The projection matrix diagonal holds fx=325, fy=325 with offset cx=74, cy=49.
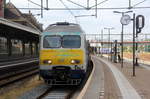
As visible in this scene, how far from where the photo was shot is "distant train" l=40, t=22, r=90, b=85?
1485cm

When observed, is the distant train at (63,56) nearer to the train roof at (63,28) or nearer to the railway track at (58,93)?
the train roof at (63,28)

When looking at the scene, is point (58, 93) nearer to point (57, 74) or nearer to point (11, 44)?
point (57, 74)

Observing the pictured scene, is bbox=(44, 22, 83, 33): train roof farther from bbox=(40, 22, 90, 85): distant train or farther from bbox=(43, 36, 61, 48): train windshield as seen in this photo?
bbox=(43, 36, 61, 48): train windshield

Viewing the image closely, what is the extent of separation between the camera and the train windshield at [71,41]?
15.5m

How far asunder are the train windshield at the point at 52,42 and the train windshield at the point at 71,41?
0.24 meters

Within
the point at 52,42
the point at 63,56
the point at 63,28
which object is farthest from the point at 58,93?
the point at 63,28

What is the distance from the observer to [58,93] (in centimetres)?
1453

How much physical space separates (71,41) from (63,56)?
1.02m

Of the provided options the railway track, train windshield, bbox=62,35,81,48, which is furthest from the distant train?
the railway track

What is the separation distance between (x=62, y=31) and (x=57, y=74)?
2305 mm

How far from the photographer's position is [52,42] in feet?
51.5

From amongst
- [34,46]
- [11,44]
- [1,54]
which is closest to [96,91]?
[1,54]

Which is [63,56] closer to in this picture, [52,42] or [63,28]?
[52,42]

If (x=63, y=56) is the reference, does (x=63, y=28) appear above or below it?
above
